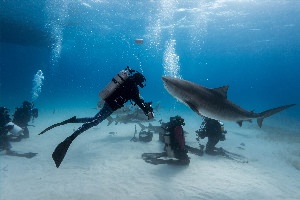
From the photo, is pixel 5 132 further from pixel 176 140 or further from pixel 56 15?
pixel 56 15

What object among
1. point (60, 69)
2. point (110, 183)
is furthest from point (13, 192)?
point (60, 69)

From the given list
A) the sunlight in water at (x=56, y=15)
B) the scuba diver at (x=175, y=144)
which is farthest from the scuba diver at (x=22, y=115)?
the sunlight in water at (x=56, y=15)

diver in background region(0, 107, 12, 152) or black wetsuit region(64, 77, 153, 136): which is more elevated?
black wetsuit region(64, 77, 153, 136)

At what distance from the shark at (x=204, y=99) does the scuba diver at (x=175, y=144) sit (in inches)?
172

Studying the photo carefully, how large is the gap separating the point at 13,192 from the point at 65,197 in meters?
1.84

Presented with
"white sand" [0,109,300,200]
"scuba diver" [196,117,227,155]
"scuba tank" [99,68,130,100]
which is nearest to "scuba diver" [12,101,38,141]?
"white sand" [0,109,300,200]

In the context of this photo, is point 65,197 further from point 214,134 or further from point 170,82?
point 214,134

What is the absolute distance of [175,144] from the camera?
10.0m

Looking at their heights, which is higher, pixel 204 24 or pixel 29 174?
pixel 204 24

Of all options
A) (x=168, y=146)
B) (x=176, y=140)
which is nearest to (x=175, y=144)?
(x=176, y=140)

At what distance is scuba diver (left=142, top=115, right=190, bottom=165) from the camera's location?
986cm

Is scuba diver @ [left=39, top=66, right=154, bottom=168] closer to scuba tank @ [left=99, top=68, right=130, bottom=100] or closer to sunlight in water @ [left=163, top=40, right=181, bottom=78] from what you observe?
scuba tank @ [left=99, top=68, right=130, bottom=100]

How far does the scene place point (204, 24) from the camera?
39.2 metres

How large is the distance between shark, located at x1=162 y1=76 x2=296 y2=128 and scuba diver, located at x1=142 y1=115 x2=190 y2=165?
4.37 meters
